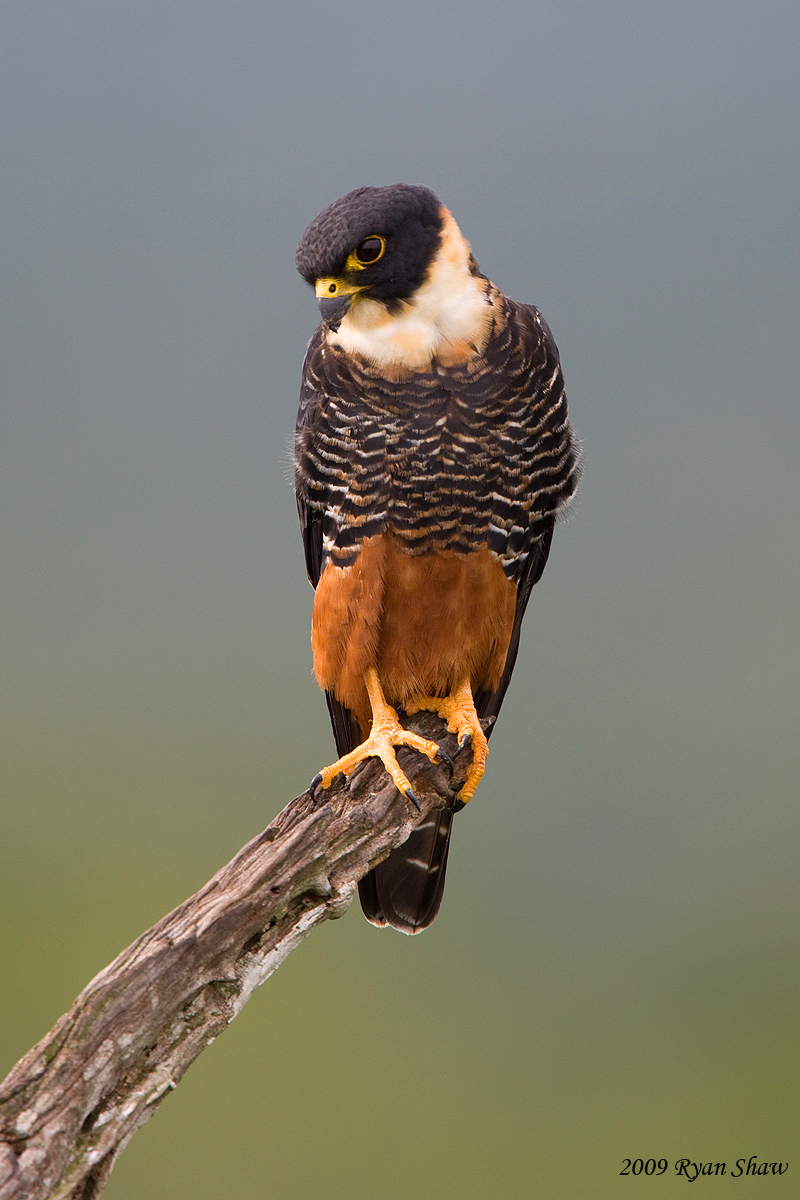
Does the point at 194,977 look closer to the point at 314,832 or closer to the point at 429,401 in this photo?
the point at 314,832

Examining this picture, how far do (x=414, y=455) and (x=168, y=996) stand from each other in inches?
48.4

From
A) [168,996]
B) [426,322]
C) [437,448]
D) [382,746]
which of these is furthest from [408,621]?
[168,996]

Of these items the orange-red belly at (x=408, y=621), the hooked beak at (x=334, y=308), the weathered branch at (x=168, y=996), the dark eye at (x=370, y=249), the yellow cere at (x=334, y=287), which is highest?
the dark eye at (x=370, y=249)

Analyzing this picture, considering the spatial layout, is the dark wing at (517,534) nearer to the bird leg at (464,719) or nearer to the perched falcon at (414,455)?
the perched falcon at (414,455)

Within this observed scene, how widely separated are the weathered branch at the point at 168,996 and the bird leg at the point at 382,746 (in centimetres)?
7

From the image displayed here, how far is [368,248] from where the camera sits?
2.18 m

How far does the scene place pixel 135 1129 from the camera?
1891 millimetres

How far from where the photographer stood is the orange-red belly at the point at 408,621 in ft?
7.79

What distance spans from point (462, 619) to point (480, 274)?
84 cm

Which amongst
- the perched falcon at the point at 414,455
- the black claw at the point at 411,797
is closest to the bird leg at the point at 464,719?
the perched falcon at the point at 414,455

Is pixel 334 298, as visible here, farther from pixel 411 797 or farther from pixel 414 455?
pixel 411 797

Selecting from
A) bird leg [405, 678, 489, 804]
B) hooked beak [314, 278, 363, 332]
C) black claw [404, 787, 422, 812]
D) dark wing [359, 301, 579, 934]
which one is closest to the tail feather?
dark wing [359, 301, 579, 934]

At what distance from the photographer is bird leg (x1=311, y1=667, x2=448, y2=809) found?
232 cm

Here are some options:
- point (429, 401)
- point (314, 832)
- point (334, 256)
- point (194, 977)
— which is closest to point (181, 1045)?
point (194, 977)
